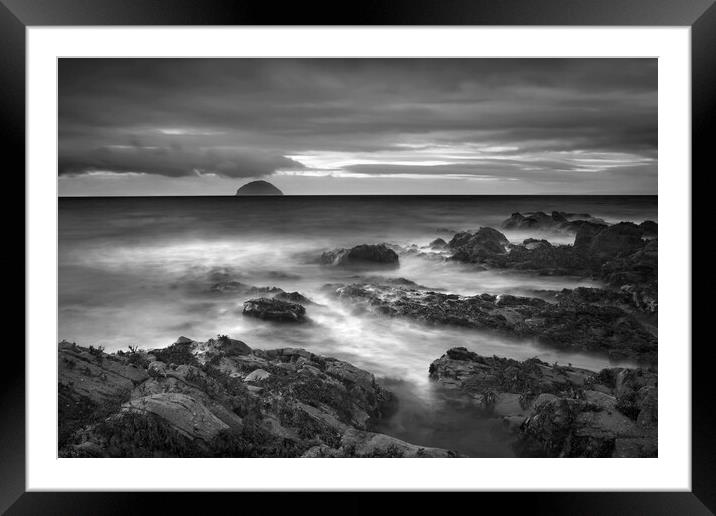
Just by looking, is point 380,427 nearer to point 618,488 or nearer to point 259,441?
point 259,441

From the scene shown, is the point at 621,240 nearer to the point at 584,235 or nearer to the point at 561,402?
the point at 584,235

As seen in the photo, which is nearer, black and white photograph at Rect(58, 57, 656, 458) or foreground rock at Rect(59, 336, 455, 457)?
foreground rock at Rect(59, 336, 455, 457)

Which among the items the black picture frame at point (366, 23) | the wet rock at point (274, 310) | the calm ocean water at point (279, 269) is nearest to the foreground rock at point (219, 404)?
the calm ocean water at point (279, 269)

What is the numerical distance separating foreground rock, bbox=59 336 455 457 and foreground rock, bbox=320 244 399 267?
0.96m

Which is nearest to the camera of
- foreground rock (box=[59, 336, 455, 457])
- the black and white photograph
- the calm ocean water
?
foreground rock (box=[59, 336, 455, 457])

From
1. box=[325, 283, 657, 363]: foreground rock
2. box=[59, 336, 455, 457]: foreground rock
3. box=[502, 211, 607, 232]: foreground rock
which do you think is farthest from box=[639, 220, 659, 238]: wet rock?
box=[59, 336, 455, 457]: foreground rock

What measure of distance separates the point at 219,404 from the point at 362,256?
192 cm

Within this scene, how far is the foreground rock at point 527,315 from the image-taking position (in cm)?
463

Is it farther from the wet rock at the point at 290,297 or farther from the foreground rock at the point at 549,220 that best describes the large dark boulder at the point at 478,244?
the wet rock at the point at 290,297

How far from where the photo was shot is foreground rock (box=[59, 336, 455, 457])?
360 centimetres

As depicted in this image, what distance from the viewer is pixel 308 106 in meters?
4.71

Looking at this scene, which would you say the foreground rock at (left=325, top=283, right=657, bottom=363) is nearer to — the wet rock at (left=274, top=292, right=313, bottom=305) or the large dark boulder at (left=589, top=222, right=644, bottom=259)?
the wet rock at (left=274, top=292, right=313, bottom=305)

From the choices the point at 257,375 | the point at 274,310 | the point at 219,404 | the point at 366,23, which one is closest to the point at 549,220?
the point at 274,310

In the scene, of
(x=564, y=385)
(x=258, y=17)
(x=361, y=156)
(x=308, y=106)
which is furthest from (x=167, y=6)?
(x=564, y=385)
